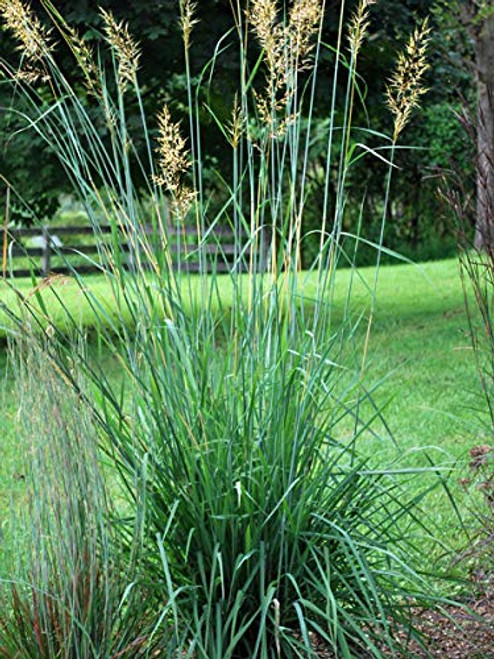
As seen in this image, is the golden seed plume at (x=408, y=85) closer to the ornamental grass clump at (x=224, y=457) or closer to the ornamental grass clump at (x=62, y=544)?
the ornamental grass clump at (x=224, y=457)

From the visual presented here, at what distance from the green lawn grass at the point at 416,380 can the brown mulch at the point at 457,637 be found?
1.44 feet

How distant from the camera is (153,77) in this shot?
9.74m

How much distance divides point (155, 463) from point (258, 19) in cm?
116

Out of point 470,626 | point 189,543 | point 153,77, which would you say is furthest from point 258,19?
point 153,77

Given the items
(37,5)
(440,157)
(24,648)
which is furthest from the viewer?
(440,157)

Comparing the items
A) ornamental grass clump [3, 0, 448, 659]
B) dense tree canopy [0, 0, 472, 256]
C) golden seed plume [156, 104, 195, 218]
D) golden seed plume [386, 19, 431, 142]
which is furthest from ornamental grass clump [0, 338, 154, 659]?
dense tree canopy [0, 0, 472, 256]

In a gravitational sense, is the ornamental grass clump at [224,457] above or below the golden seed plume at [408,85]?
below

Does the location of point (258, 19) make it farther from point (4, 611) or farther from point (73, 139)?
point (4, 611)

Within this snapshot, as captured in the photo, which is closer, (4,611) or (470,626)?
(4,611)

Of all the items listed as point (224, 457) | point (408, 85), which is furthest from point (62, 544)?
point (408, 85)

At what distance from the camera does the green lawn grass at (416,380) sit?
3965 mm

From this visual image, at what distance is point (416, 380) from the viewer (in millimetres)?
7250

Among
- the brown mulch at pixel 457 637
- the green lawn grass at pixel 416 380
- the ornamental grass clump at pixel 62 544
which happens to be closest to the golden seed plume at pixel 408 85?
the green lawn grass at pixel 416 380

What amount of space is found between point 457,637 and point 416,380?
14.5ft
